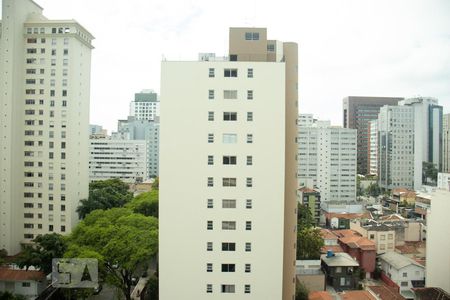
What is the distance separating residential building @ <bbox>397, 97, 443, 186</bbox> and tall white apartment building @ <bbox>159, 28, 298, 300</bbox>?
235 ft

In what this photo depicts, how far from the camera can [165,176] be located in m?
16.2

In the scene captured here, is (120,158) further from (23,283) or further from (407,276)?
(407,276)

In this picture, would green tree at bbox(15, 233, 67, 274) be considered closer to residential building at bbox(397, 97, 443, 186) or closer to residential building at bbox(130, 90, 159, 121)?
residential building at bbox(397, 97, 443, 186)

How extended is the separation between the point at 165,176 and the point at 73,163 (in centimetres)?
2512

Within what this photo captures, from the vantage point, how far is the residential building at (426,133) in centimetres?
7725

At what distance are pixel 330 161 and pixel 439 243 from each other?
A: 135 feet

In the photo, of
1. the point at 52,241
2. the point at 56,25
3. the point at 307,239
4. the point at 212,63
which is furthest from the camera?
the point at 56,25

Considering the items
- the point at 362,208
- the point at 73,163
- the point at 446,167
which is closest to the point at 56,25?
the point at 73,163

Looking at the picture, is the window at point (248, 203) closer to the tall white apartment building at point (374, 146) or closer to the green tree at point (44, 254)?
the green tree at point (44, 254)

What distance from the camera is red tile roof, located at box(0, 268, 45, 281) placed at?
24.2 metres

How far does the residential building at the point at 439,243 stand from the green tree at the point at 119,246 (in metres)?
20.3

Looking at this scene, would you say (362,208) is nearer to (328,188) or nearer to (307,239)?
(328,188)

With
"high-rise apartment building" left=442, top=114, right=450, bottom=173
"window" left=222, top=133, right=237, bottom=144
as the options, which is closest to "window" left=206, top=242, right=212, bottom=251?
"window" left=222, top=133, right=237, bottom=144

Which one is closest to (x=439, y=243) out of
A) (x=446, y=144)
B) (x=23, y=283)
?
(x=23, y=283)
